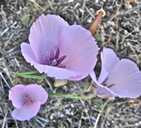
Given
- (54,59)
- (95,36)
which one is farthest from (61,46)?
(95,36)

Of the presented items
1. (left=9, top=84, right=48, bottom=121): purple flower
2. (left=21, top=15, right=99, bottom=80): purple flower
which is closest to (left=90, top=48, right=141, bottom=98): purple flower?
(left=21, top=15, right=99, bottom=80): purple flower

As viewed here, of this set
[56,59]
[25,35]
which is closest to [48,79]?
[25,35]

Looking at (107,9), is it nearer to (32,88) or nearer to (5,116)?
(32,88)

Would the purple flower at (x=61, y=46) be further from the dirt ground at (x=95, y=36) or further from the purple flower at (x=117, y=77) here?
the dirt ground at (x=95, y=36)

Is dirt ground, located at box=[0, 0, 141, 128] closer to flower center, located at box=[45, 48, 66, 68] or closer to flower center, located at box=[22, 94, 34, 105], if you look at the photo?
flower center, located at box=[22, 94, 34, 105]

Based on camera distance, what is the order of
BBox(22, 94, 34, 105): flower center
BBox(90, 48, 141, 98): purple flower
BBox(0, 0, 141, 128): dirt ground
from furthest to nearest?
BBox(0, 0, 141, 128): dirt ground → BBox(22, 94, 34, 105): flower center → BBox(90, 48, 141, 98): purple flower

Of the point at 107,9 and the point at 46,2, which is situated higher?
the point at 46,2

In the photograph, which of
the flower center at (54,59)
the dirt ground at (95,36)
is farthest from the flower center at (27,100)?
the flower center at (54,59)
